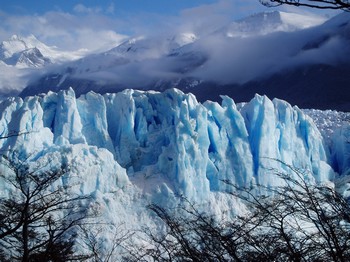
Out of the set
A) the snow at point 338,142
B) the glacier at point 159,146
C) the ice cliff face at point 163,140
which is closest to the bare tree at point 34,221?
the glacier at point 159,146

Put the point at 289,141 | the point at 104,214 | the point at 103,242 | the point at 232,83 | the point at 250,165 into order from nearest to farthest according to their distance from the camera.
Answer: the point at 103,242, the point at 104,214, the point at 250,165, the point at 289,141, the point at 232,83

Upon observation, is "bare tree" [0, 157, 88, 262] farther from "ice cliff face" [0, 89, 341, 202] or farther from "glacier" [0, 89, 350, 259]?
"ice cliff face" [0, 89, 341, 202]

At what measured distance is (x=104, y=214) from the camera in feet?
47.4

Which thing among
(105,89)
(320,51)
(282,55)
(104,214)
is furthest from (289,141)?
(105,89)

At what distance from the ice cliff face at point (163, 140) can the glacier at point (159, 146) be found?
0.04 meters

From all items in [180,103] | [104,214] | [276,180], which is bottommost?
[104,214]

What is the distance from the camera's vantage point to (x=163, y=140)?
1825 centimetres

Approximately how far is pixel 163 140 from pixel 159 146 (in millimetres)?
314

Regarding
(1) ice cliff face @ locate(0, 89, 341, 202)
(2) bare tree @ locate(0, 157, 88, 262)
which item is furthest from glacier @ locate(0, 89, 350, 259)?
(2) bare tree @ locate(0, 157, 88, 262)

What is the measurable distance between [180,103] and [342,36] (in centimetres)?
4944

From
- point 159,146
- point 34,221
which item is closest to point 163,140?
point 159,146

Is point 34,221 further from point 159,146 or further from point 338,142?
point 338,142

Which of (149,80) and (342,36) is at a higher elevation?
A: (149,80)

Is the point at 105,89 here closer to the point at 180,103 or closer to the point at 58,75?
the point at 58,75
